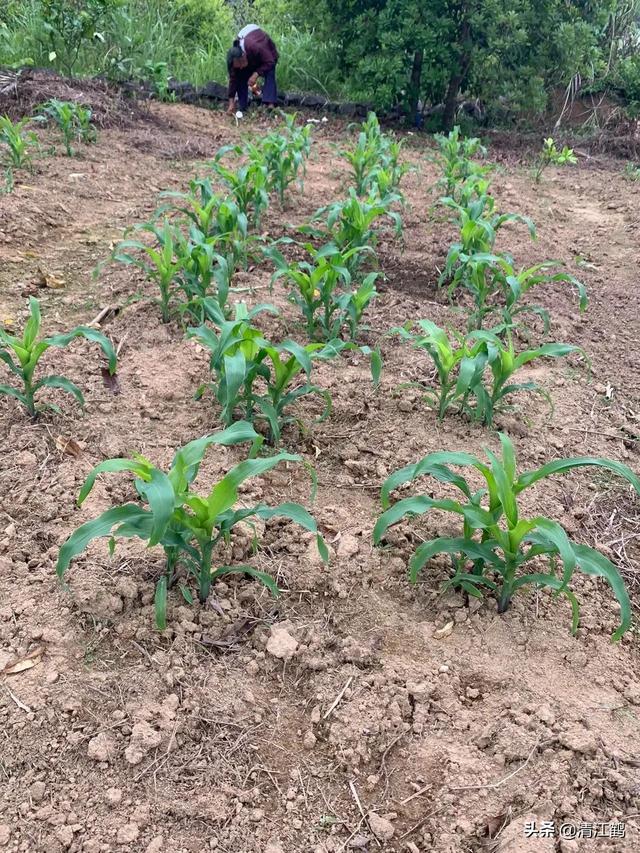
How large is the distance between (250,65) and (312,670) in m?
8.93

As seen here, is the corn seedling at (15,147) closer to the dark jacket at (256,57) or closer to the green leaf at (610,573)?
the dark jacket at (256,57)

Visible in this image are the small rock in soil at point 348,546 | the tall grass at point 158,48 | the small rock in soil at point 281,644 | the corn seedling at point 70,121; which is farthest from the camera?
the tall grass at point 158,48

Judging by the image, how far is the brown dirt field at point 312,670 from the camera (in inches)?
56.5

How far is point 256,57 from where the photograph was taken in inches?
341

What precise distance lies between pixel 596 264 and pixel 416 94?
5287 millimetres

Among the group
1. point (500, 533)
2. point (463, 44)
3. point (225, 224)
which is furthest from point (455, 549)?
point (463, 44)

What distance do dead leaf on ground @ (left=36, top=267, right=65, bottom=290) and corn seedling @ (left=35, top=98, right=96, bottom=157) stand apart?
8.54ft

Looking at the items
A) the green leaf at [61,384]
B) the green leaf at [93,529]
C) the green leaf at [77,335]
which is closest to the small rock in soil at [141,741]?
the green leaf at [93,529]

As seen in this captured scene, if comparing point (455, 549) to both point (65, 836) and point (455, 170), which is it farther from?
point (455, 170)

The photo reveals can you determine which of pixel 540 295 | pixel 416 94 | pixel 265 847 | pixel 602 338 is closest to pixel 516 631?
pixel 265 847

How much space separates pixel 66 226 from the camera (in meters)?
4.37

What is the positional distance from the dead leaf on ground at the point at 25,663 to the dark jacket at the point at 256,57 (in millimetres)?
8712

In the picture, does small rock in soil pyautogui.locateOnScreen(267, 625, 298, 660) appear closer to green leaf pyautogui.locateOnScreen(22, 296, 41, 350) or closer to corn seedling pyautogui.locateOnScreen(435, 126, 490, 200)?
green leaf pyautogui.locateOnScreen(22, 296, 41, 350)

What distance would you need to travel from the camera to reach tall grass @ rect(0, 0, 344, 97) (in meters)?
8.50
